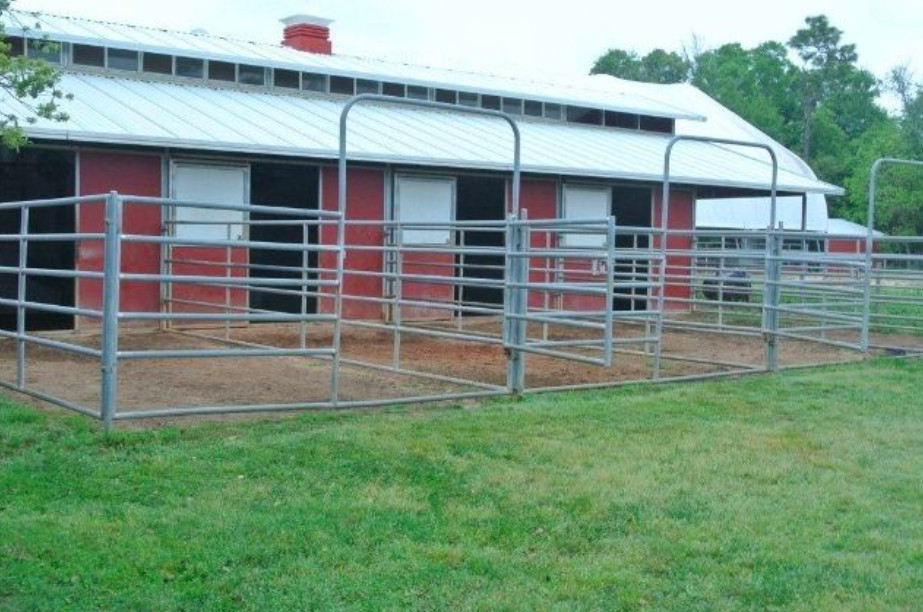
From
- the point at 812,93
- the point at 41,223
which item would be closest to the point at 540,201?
the point at 41,223

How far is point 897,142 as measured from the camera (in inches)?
1929

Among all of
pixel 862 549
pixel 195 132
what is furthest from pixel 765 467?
pixel 195 132

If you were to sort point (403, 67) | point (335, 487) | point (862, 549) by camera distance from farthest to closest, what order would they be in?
point (403, 67) → point (335, 487) → point (862, 549)

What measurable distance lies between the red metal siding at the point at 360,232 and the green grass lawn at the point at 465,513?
8.07 meters

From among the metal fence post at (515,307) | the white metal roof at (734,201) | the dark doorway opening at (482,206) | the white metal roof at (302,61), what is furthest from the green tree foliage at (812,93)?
the metal fence post at (515,307)

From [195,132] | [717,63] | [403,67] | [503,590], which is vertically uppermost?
[717,63]

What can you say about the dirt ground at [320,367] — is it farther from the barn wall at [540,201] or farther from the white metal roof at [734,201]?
the white metal roof at [734,201]

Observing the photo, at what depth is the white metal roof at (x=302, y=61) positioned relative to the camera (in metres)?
17.4

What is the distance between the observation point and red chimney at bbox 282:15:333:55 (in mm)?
22781

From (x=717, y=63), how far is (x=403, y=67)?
48.6 meters

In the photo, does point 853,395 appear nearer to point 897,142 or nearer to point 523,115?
point 523,115

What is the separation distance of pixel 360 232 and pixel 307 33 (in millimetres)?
7524

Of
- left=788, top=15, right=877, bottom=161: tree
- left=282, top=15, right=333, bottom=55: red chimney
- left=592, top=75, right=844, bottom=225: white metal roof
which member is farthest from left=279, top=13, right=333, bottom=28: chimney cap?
left=788, top=15, right=877, bottom=161: tree

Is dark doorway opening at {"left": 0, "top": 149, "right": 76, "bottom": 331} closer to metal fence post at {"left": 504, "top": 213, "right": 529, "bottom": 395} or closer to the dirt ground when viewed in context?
the dirt ground
